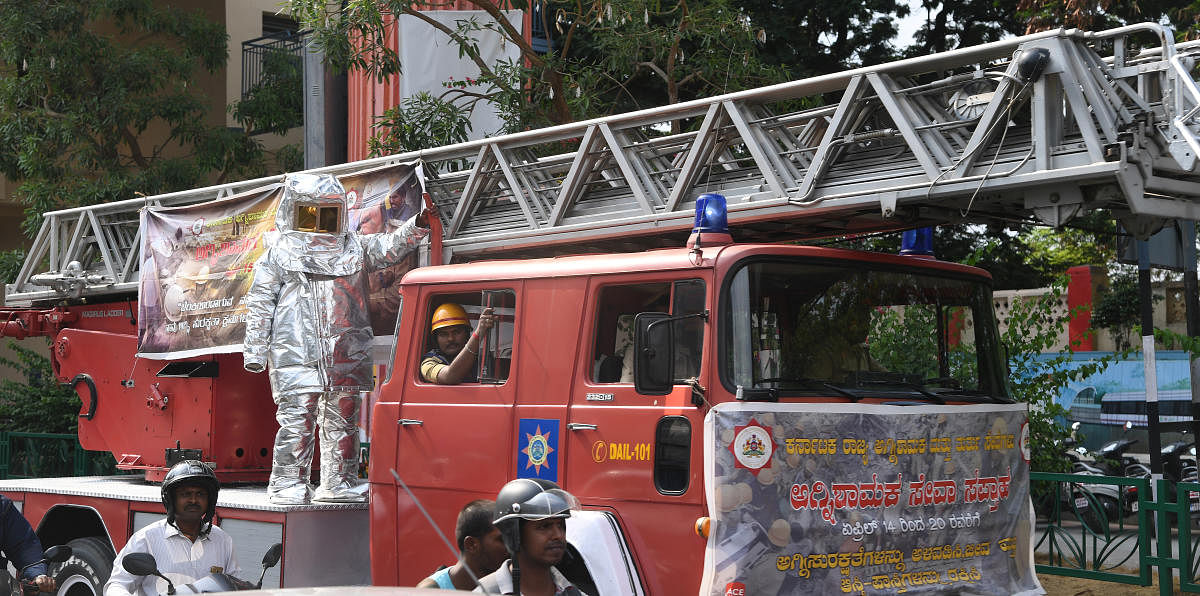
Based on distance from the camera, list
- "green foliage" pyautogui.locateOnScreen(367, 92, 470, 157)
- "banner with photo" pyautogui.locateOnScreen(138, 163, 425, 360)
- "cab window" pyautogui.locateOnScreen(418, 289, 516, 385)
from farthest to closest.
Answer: "green foliage" pyautogui.locateOnScreen(367, 92, 470, 157) → "banner with photo" pyautogui.locateOnScreen(138, 163, 425, 360) → "cab window" pyautogui.locateOnScreen(418, 289, 516, 385)

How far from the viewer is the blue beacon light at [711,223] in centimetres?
607

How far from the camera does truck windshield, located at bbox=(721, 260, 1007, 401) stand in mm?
5816

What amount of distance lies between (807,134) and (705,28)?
5.63 metres

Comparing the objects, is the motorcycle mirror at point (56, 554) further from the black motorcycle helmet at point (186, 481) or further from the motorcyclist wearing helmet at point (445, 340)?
the motorcyclist wearing helmet at point (445, 340)

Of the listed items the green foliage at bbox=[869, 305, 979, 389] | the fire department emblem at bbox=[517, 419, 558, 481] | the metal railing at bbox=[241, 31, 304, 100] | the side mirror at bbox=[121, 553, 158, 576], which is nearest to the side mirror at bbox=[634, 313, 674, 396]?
the fire department emblem at bbox=[517, 419, 558, 481]

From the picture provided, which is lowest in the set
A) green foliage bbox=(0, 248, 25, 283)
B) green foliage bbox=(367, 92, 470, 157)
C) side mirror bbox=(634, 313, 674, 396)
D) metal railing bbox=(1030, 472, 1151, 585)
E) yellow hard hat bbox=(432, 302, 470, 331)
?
metal railing bbox=(1030, 472, 1151, 585)

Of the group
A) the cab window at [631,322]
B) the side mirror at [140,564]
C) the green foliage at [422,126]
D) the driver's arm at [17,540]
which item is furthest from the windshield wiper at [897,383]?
the green foliage at [422,126]

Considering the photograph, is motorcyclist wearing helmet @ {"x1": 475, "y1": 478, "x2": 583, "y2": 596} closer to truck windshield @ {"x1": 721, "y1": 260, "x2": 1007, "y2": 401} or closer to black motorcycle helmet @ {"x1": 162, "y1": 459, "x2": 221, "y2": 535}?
truck windshield @ {"x1": 721, "y1": 260, "x2": 1007, "y2": 401}

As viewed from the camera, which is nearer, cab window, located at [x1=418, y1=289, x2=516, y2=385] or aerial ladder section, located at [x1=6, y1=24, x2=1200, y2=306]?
aerial ladder section, located at [x1=6, y1=24, x2=1200, y2=306]

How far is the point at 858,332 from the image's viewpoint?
251 inches

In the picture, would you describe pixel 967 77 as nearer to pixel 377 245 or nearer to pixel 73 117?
pixel 377 245

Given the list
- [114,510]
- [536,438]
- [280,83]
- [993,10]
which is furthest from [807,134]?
[993,10]

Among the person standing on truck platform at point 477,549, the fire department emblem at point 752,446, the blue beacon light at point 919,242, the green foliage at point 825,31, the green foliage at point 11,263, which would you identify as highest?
the green foliage at point 825,31

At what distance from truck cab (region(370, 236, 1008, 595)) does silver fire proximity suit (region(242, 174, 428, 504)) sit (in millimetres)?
744
